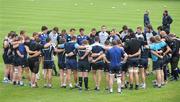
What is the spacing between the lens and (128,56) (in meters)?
20.0

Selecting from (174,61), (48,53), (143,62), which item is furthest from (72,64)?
(174,61)

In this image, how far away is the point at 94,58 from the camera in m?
19.9

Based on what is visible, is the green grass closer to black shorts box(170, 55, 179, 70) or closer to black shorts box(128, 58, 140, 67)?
black shorts box(170, 55, 179, 70)

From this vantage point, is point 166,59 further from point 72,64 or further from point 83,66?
point 72,64

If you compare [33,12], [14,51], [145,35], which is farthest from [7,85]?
[33,12]

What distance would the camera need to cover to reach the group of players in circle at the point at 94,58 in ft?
64.8

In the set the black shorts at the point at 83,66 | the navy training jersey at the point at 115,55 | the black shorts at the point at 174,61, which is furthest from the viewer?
the black shorts at the point at 174,61

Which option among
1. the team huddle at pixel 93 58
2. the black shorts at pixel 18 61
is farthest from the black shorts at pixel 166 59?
the black shorts at pixel 18 61

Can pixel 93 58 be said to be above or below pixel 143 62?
above

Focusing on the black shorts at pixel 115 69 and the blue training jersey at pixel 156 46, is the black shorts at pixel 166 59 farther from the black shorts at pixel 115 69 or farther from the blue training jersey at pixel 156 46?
the black shorts at pixel 115 69

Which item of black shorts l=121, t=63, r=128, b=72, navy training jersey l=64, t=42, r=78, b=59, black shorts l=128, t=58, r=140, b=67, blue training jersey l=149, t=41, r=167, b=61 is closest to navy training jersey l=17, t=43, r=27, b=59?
navy training jersey l=64, t=42, r=78, b=59

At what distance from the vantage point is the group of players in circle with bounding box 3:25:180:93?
64.8ft

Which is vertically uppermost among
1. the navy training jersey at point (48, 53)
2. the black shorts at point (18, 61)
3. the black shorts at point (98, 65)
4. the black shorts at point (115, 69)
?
the navy training jersey at point (48, 53)

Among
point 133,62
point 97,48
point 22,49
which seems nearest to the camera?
point 97,48
